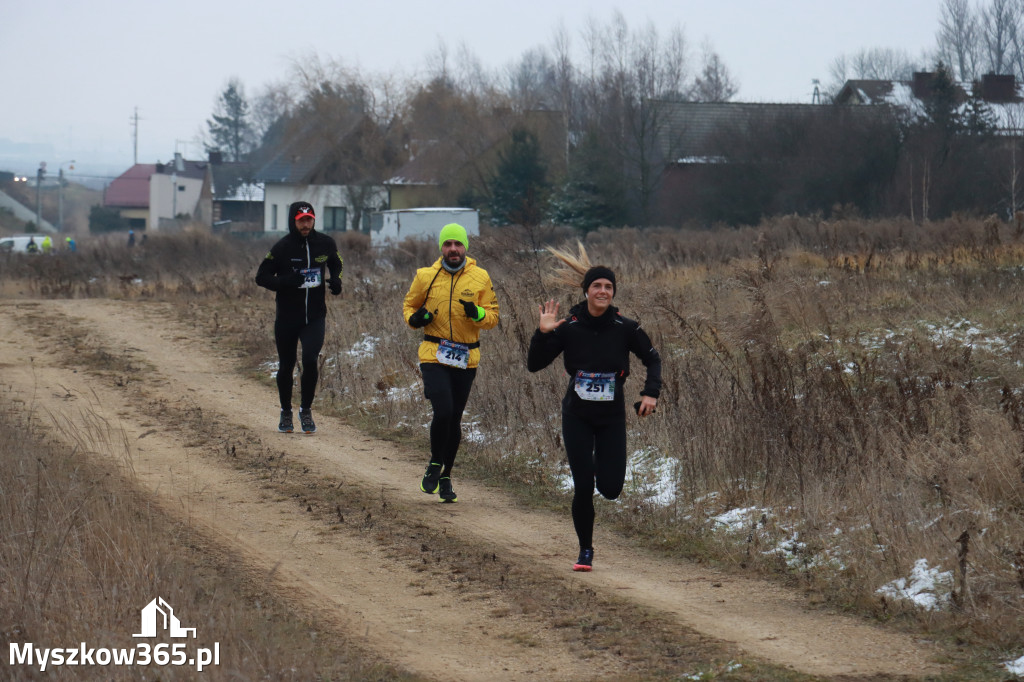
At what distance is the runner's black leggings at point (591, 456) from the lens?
6934 mm

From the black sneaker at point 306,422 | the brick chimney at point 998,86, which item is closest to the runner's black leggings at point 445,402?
the black sneaker at point 306,422

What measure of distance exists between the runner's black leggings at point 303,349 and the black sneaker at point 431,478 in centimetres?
257

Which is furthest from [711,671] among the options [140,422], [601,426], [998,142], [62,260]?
[998,142]

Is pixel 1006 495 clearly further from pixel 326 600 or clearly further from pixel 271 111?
pixel 271 111

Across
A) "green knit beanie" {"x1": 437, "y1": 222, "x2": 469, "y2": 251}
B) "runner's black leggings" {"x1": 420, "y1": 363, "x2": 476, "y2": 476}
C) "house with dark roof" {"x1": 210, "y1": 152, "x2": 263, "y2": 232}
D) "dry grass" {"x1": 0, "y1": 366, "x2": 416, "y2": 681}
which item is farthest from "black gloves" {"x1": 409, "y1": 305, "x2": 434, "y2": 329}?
"house with dark roof" {"x1": 210, "y1": 152, "x2": 263, "y2": 232}

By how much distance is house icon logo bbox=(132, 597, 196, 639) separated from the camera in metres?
5.09

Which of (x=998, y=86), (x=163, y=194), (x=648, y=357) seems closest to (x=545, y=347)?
(x=648, y=357)

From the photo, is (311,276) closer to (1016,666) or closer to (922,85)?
(1016,666)

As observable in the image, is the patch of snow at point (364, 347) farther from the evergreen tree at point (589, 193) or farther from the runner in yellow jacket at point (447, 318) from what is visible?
the evergreen tree at point (589, 193)

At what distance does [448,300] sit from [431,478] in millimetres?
1445

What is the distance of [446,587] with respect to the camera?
655 centimetres

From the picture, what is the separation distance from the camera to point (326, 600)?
6184mm

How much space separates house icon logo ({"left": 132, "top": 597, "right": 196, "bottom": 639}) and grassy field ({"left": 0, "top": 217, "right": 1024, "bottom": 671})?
8.04 ft

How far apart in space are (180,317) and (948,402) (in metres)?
14.3
